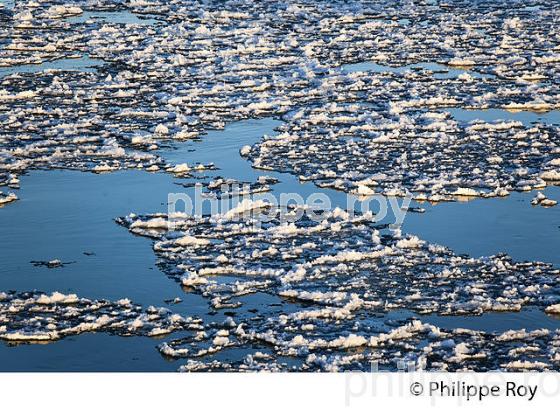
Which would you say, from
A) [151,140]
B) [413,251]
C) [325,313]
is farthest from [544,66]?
[325,313]

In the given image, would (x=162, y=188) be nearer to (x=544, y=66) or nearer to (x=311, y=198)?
(x=311, y=198)

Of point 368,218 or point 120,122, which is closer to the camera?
point 368,218

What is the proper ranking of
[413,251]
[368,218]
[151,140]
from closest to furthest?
[413,251], [368,218], [151,140]

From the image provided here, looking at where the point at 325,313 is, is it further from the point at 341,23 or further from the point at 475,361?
the point at 341,23

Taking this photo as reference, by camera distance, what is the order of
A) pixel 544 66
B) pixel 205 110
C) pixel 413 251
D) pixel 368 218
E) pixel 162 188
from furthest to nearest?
pixel 544 66
pixel 205 110
pixel 162 188
pixel 368 218
pixel 413 251

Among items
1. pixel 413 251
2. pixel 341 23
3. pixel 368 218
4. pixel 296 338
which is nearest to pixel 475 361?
pixel 296 338

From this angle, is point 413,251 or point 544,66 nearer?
point 413,251

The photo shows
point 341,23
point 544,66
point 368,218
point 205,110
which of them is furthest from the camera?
point 341,23

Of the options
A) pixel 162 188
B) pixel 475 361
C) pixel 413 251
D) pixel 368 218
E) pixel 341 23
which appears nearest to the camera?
pixel 475 361

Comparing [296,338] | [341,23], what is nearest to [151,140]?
[296,338]
